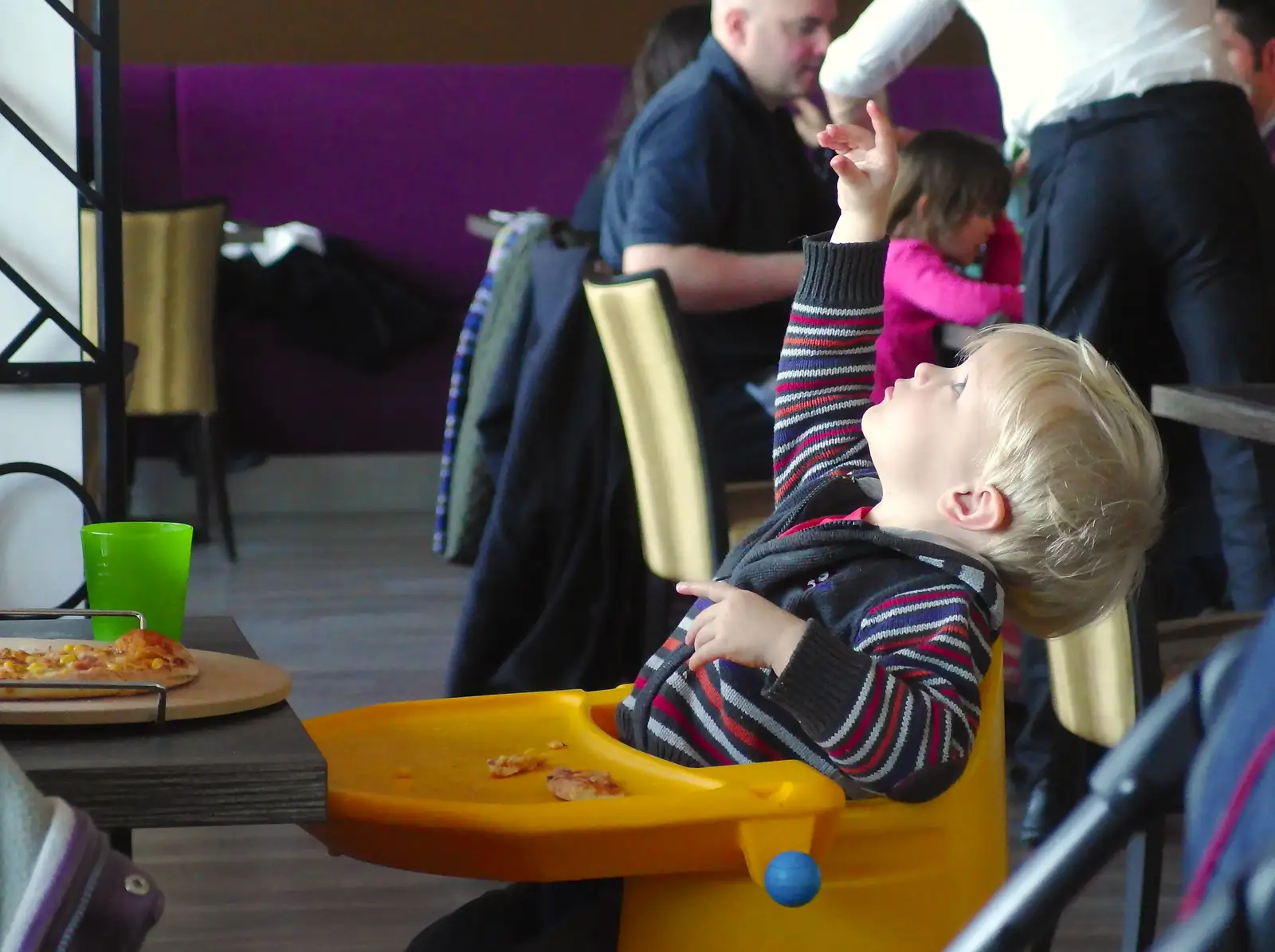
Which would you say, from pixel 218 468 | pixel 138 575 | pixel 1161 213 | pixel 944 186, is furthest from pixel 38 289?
pixel 218 468

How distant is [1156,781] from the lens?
67 centimetres

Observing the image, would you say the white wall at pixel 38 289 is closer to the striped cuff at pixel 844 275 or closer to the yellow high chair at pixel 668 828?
the yellow high chair at pixel 668 828

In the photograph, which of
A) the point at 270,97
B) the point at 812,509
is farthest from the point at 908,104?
the point at 812,509

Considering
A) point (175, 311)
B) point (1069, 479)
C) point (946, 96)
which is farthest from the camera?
point (946, 96)

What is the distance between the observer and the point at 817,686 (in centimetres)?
100

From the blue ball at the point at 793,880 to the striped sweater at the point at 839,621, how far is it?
12 centimetres

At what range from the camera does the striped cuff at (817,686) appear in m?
1.00

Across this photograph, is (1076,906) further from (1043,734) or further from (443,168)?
(443,168)

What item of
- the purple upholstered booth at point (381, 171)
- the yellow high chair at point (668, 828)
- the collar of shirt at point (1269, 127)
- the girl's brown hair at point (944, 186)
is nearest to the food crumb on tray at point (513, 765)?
the yellow high chair at point (668, 828)

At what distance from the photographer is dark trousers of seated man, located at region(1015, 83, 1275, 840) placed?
2.04 meters

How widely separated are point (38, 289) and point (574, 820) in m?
0.89

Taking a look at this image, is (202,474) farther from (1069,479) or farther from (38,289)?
(1069,479)

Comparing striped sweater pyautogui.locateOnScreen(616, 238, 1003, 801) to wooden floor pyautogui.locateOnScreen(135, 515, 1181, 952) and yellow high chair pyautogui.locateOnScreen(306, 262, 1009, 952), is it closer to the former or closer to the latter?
yellow high chair pyautogui.locateOnScreen(306, 262, 1009, 952)

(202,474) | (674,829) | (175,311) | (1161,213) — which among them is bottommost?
(202,474)
